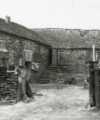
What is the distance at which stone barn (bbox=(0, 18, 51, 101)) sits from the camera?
11.3 metres

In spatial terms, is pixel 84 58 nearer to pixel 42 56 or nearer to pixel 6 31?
pixel 42 56

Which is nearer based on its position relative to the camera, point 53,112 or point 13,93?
point 53,112

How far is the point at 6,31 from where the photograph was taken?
64.6ft

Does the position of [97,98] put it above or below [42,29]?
below

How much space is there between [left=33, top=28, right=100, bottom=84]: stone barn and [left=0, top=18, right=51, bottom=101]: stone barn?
1392 mm

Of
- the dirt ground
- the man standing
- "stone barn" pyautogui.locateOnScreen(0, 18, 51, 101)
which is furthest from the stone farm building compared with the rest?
the dirt ground

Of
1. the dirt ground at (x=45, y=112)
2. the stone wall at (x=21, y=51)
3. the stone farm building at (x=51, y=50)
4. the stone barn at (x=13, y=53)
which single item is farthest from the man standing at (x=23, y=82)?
the stone farm building at (x=51, y=50)

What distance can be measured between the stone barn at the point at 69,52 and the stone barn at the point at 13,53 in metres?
1.39

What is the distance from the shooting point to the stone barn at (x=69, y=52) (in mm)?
24062

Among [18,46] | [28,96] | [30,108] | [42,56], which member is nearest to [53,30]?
[42,56]

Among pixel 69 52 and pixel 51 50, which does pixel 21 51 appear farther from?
pixel 69 52

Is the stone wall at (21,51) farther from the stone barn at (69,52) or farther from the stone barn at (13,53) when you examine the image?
the stone barn at (69,52)

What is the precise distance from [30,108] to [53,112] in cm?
129

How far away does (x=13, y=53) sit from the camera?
20984 mm
